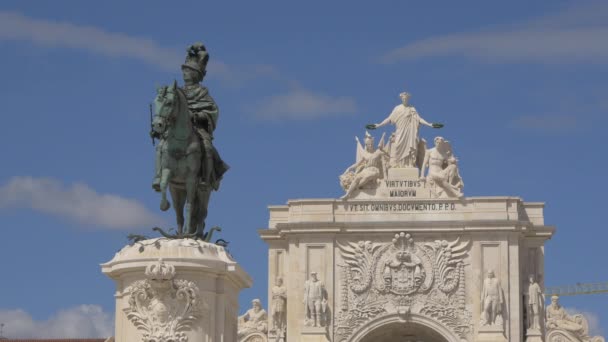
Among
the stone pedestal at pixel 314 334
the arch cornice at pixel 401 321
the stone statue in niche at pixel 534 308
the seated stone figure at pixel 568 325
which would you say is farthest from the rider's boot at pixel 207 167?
the seated stone figure at pixel 568 325

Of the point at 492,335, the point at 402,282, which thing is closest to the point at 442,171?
the point at 402,282

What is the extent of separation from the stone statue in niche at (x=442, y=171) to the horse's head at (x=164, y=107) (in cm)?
5584

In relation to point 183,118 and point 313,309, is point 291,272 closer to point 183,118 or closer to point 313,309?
point 313,309

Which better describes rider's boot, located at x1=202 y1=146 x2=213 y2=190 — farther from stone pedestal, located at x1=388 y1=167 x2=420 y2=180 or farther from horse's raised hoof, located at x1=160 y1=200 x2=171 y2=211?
stone pedestal, located at x1=388 y1=167 x2=420 y2=180

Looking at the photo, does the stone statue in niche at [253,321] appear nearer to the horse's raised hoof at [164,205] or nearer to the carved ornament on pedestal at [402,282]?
the carved ornament on pedestal at [402,282]

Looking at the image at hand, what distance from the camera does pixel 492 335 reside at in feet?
264

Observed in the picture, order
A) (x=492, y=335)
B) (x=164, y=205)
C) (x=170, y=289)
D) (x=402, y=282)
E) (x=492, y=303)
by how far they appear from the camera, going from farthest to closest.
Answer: (x=402, y=282) → (x=492, y=303) → (x=492, y=335) → (x=164, y=205) → (x=170, y=289)

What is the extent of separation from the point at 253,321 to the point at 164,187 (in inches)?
2192

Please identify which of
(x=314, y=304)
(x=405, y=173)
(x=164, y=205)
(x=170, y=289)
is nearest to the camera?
(x=170, y=289)

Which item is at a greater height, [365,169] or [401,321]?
[365,169]

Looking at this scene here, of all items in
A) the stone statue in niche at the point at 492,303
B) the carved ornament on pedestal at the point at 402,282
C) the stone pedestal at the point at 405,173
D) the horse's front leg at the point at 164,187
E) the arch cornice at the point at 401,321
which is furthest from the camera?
the stone pedestal at the point at 405,173

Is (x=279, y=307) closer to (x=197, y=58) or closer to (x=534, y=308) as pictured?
(x=534, y=308)

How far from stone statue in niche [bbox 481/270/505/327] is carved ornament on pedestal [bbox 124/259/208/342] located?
54.6 metres

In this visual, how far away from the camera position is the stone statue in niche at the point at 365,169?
275ft
